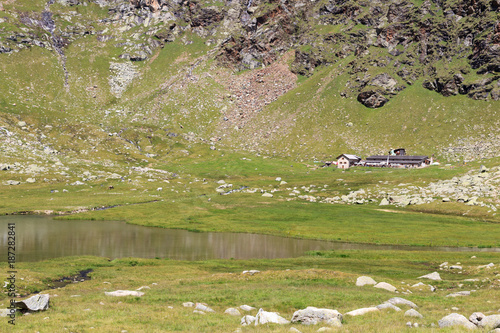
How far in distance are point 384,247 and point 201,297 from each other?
172 feet

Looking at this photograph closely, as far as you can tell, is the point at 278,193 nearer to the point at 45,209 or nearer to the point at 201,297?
the point at 45,209

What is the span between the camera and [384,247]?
71938 mm

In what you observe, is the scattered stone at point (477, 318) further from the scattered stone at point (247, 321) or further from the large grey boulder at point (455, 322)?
the scattered stone at point (247, 321)

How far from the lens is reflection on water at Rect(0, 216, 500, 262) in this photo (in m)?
63.8

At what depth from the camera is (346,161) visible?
7426 inches

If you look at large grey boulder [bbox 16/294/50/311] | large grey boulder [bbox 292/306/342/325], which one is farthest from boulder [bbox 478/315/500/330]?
large grey boulder [bbox 16/294/50/311]

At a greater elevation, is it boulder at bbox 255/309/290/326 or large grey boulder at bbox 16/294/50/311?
boulder at bbox 255/309/290/326

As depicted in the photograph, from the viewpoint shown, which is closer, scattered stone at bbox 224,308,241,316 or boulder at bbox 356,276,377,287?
scattered stone at bbox 224,308,241,316

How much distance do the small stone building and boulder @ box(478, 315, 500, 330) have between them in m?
175

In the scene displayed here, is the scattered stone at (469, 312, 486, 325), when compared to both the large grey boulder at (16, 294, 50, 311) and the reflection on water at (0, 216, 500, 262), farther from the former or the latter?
the reflection on water at (0, 216, 500, 262)

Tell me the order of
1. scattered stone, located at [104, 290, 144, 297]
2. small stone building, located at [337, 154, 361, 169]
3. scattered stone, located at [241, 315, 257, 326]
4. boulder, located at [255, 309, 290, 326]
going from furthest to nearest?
small stone building, located at [337, 154, 361, 169] → scattered stone, located at [104, 290, 144, 297] → scattered stone, located at [241, 315, 257, 326] → boulder, located at [255, 309, 290, 326]

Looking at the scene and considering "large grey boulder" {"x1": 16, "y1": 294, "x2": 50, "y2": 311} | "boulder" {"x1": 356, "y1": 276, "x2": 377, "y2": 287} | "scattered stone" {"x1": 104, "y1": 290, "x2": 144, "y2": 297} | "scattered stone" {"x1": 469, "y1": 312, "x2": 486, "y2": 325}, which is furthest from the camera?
"boulder" {"x1": 356, "y1": 276, "x2": 377, "y2": 287}

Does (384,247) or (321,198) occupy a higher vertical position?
(321,198)

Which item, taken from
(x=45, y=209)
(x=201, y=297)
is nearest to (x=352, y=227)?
(x=201, y=297)
